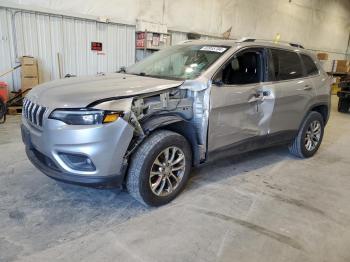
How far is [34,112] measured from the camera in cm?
245

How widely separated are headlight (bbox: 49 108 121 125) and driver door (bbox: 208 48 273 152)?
1.00m

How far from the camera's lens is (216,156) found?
303 cm

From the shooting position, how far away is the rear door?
135 inches

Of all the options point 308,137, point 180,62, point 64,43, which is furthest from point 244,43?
point 64,43

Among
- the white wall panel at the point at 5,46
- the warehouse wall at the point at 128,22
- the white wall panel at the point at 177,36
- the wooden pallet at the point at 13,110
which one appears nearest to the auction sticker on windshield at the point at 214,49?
the wooden pallet at the point at 13,110

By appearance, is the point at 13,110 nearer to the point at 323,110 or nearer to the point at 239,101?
the point at 239,101

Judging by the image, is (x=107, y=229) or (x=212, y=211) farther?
(x=212, y=211)

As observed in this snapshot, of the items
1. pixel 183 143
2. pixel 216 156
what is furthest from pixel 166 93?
pixel 216 156

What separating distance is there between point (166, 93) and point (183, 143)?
18.9 inches

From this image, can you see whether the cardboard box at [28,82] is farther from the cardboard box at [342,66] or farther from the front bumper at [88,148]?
the cardboard box at [342,66]

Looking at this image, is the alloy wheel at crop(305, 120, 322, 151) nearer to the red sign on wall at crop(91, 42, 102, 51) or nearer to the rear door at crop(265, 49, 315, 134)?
the rear door at crop(265, 49, 315, 134)

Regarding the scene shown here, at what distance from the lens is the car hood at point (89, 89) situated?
227 cm

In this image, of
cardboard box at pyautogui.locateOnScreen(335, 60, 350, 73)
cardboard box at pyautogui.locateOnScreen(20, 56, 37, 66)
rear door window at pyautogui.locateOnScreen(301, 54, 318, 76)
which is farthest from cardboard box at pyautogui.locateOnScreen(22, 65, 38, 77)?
cardboard box at pyautogui.locateOnScreen(335, 60, 350, 73)

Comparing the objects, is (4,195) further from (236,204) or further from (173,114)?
(236,204)
